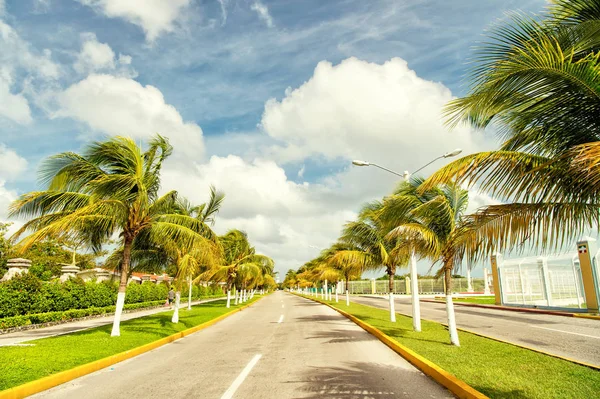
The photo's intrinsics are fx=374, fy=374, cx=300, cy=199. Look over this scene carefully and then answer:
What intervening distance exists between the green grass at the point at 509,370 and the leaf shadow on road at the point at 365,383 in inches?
26.5

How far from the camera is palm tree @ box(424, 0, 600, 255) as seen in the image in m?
4.18

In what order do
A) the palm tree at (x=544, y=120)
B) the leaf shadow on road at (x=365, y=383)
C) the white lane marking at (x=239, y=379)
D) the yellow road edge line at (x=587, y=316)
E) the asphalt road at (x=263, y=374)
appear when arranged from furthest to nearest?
the yellow road edge line at (x=587, y=316), the asphalt road at (x=263, y=374), the white lane marking at (x=239, y=379), the leaf shadow on road at (x=365, y=383), the palm tree at (x=544, y=120)

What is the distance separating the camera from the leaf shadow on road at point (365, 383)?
5590 millimetres

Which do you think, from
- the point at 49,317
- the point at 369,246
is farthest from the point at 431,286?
the point at 49,317

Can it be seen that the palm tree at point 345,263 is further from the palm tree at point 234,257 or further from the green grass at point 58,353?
the green grass at point 58,353

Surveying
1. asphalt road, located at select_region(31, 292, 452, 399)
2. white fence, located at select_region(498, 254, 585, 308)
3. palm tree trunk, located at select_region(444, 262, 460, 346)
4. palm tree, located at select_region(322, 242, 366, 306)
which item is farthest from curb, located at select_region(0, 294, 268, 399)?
white fence, located at select_region(498, 254, 585, 308)

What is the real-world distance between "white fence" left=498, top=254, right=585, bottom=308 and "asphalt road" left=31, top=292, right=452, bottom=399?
16157 millimetres

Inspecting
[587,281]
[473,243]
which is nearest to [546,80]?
[473,243]

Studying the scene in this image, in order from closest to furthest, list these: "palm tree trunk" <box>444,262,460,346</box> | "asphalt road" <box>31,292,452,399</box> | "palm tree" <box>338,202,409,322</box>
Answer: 1. "asphalt road" <box>31,292,452,399</box>
2. "palm tree trunk" <box>444,262,460,346</box>
3. "palm tree" <box>338,202,409,322</box>

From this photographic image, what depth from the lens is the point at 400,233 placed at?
952 centimetres

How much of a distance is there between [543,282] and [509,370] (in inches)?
791

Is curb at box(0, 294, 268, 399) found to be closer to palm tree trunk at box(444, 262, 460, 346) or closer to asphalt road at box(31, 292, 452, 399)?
asphalt road at box(31, 292, 452, 399)

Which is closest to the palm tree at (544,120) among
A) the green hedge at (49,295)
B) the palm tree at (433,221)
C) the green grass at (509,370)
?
the green grass at (509,370)

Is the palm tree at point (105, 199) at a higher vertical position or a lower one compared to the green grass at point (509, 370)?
higher
